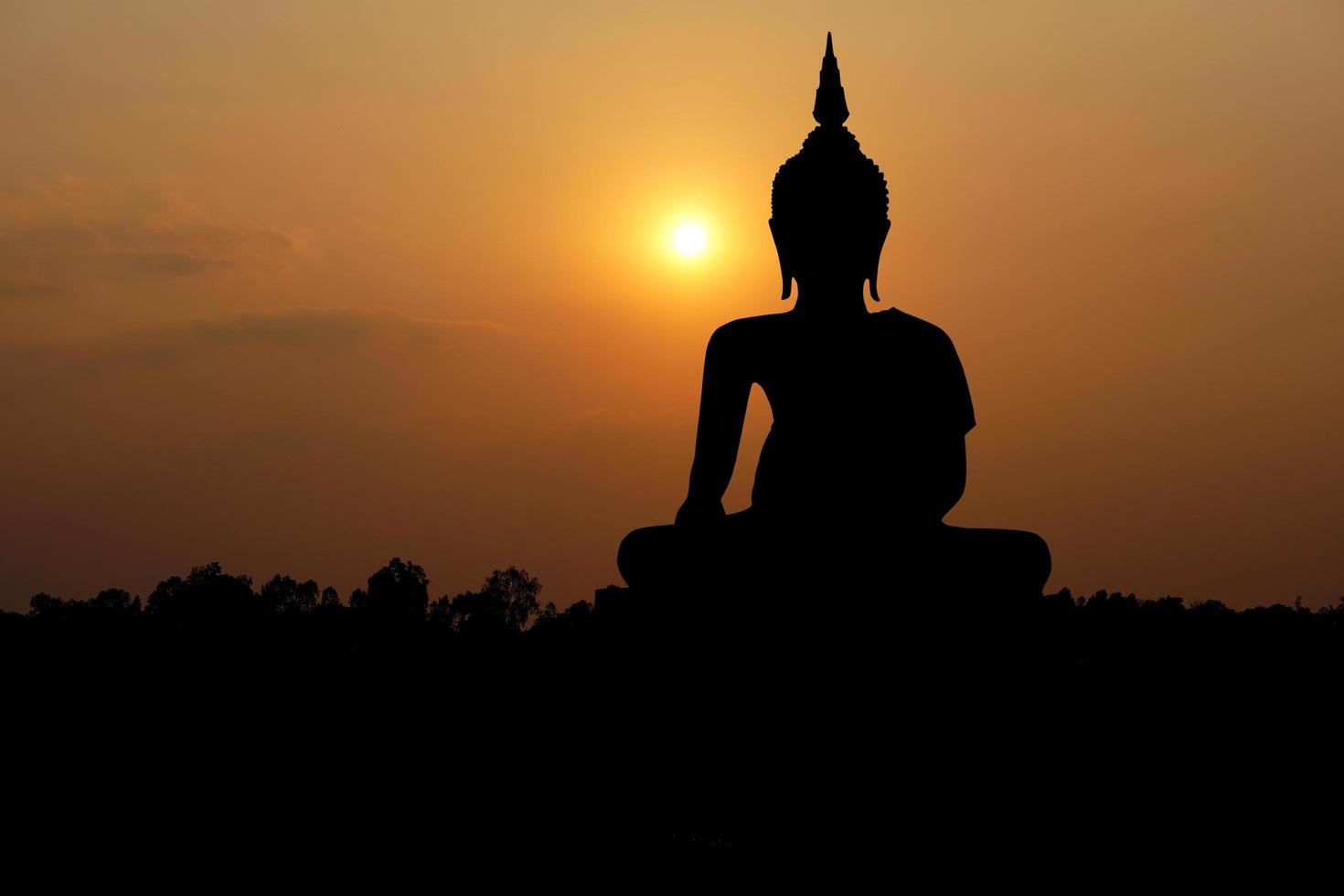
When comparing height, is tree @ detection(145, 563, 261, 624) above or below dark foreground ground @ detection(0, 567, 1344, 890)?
above

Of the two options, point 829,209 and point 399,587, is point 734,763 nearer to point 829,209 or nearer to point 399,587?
point 829,209

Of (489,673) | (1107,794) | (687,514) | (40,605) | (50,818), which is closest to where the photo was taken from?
(1107,794)

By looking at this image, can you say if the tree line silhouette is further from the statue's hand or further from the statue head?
the statue head

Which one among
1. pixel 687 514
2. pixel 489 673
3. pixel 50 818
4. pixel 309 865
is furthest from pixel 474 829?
pixel 489 673

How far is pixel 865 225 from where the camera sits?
8695mm

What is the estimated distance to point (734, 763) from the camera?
732cm

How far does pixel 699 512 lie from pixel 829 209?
1.90 meters

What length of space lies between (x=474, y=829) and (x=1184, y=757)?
4796 mm

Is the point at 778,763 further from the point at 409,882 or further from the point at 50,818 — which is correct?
the point at 50,818

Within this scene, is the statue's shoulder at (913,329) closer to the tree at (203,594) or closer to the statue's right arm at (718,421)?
the statue's right arm at (718,421)

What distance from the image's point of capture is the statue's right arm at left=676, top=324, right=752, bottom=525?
8516 mm

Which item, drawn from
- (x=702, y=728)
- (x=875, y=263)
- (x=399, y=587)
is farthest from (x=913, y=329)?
(x=399, y=587)

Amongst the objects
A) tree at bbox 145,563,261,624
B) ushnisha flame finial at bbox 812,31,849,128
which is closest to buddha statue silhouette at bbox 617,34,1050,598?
ushnisha flame finial at bbox 812,31,849,128

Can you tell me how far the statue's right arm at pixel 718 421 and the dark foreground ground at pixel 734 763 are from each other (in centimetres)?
79
